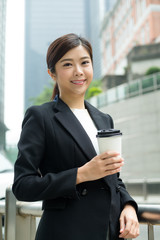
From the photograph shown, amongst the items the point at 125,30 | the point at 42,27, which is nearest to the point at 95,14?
the point at 42,27

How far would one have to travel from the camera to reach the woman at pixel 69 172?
1.04 m

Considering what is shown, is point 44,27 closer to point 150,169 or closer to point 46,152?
point 150,169

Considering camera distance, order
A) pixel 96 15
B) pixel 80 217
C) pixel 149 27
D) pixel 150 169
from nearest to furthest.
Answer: pixel 80 217, pixel 150 169, pixel 149 27, pixel 96 15

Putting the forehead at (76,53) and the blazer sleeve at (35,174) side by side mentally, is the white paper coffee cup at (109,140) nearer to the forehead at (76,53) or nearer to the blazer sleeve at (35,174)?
the blazer sleeve at (35,174)

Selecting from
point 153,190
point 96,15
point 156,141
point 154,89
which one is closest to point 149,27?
point 154,89

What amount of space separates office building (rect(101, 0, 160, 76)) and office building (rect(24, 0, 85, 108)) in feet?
184

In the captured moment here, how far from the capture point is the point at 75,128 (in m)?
1.18

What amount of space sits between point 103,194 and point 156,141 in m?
15.6

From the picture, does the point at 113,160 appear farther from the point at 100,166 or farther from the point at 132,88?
the point at 132,88

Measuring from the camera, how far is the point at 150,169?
16.1 metres

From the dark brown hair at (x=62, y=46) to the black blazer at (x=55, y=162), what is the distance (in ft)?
0.74

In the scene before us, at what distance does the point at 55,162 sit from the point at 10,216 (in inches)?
31.2

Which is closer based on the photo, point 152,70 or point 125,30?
point 152,70

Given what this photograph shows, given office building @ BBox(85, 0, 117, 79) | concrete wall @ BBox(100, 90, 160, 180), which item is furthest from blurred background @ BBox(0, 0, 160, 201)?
office building @ BBox(85, 0, 117, 79)
